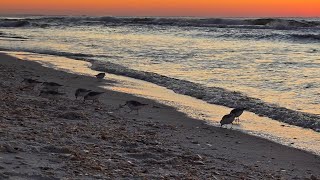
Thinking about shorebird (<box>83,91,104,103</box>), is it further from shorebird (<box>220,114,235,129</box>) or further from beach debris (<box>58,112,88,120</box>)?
shorebird (<box>220,114,235,129</box>)

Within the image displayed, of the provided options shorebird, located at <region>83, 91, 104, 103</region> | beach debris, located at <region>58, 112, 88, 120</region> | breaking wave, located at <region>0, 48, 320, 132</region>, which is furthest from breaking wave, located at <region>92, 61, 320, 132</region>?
beach debris, located at <region>58, 112, 88, 120</region>

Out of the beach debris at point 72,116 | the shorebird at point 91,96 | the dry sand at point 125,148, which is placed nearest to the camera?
the dry sand at point 125,148

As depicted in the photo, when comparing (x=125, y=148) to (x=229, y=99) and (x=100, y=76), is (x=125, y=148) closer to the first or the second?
(x=229, y=99)

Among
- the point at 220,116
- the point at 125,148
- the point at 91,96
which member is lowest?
the point at 220,116

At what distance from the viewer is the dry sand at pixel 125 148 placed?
5262 millimetres

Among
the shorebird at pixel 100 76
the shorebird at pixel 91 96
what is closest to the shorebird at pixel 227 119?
the shorebird at pixel 91 96

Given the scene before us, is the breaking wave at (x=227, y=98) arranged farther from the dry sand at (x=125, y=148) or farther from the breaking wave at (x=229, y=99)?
the dry sand at (x=125, y=148)

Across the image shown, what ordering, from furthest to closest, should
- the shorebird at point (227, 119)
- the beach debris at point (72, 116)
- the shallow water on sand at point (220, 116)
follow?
the shorebird at point (227, 119)
the beach debris at point (72, 116)
the shallow water on sand at point (220, 116)

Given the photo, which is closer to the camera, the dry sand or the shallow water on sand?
the dry sand

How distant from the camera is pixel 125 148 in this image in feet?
21.0

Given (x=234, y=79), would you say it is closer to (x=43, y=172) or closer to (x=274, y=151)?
(x=274, y=151)

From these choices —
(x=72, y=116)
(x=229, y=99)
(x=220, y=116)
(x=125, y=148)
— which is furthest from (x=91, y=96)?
(x=125, y=148)

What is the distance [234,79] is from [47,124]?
30.4 ft

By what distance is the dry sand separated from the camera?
207 inches
